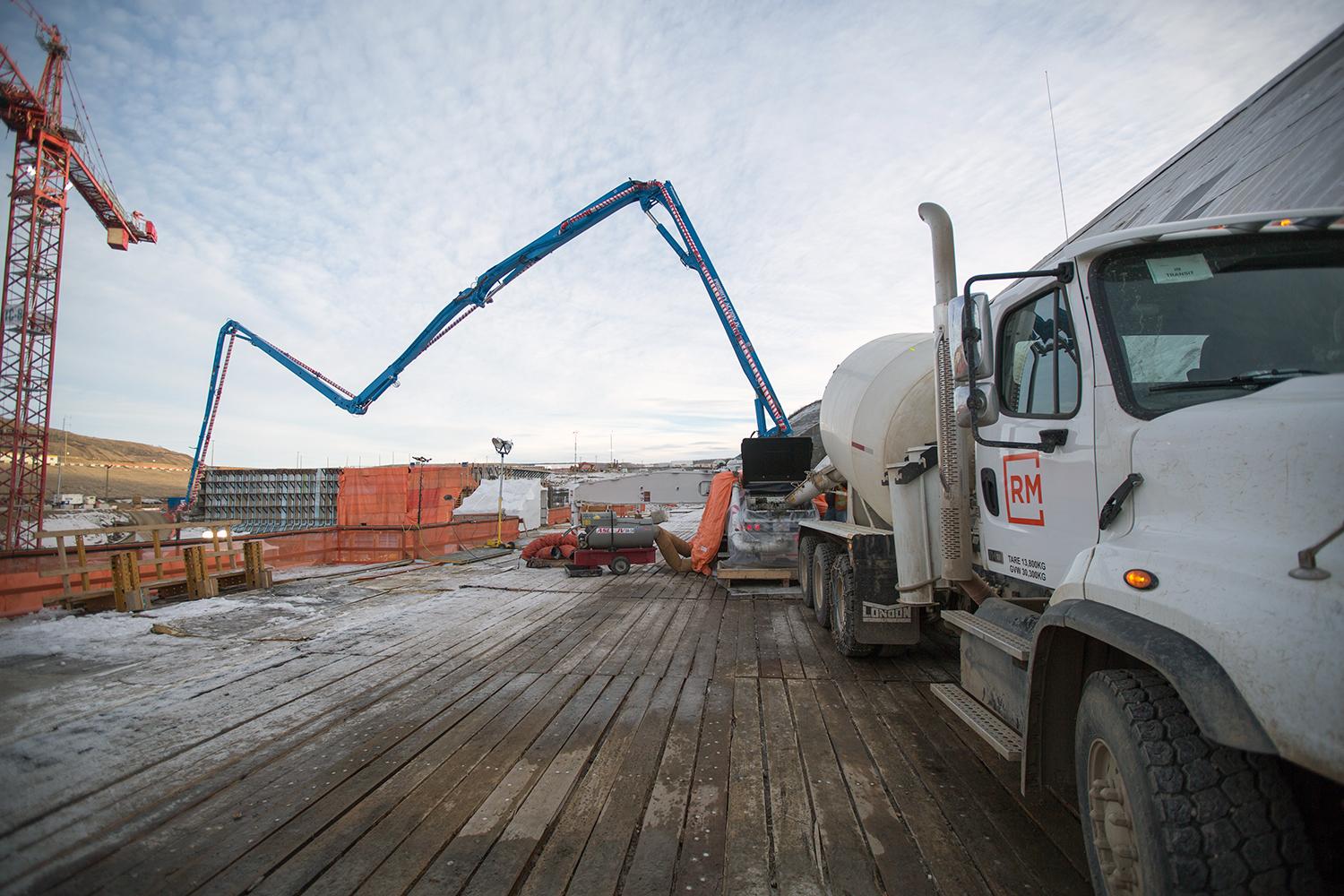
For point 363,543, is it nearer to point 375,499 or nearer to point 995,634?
point 375,499

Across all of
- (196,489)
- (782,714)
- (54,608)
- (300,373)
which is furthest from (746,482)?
(196,489)

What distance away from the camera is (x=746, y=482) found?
9.88m

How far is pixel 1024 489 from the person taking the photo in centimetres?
310

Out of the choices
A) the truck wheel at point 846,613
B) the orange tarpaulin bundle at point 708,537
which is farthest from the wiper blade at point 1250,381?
the orange tarpaulin bundle at point 708,537

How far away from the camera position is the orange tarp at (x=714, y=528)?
11.0 meters

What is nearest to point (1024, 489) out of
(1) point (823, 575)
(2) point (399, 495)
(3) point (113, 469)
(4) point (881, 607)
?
(4) point (881, 607)

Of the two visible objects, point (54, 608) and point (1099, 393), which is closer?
point (1099, 393)

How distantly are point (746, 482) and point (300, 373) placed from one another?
67.1 feet

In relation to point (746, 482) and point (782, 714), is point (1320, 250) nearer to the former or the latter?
point (782, 714)

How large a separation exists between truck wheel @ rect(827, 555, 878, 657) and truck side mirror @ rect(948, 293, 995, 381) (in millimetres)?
2763

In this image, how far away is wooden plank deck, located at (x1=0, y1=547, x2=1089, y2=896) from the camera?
2.52 m

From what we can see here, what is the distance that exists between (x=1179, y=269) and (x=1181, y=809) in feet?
6.46

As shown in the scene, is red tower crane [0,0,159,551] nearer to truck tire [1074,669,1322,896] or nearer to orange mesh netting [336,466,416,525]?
orange mesh netting [336,466,416,525]

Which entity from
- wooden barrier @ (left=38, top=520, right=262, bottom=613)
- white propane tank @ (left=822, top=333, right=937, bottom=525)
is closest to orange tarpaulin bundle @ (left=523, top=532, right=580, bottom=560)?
wooden barrier @ (left=38, top=520, right=262, bottom=613)
